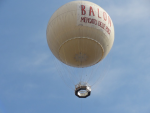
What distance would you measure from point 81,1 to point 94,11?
2.11 metres

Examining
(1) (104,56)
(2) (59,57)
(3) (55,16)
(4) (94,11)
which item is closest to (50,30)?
(3) (55,16)

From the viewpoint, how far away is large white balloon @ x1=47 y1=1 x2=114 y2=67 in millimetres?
25688

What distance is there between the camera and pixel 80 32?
1010 inches

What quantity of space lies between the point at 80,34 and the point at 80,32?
0.22 meters

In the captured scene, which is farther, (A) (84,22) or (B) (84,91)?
(B) (84,91)

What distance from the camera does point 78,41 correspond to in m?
26.0

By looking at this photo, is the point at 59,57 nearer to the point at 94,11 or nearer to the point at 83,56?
the point at 83,56

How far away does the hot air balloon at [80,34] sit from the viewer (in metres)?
25.7

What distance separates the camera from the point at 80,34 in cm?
2569

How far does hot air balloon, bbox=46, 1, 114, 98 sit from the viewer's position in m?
25.7

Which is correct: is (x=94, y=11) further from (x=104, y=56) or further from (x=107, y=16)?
(x=104, y=56)

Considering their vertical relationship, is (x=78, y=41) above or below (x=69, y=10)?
below

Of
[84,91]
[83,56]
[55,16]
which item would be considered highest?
[55,16]

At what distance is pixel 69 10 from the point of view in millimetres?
26156
